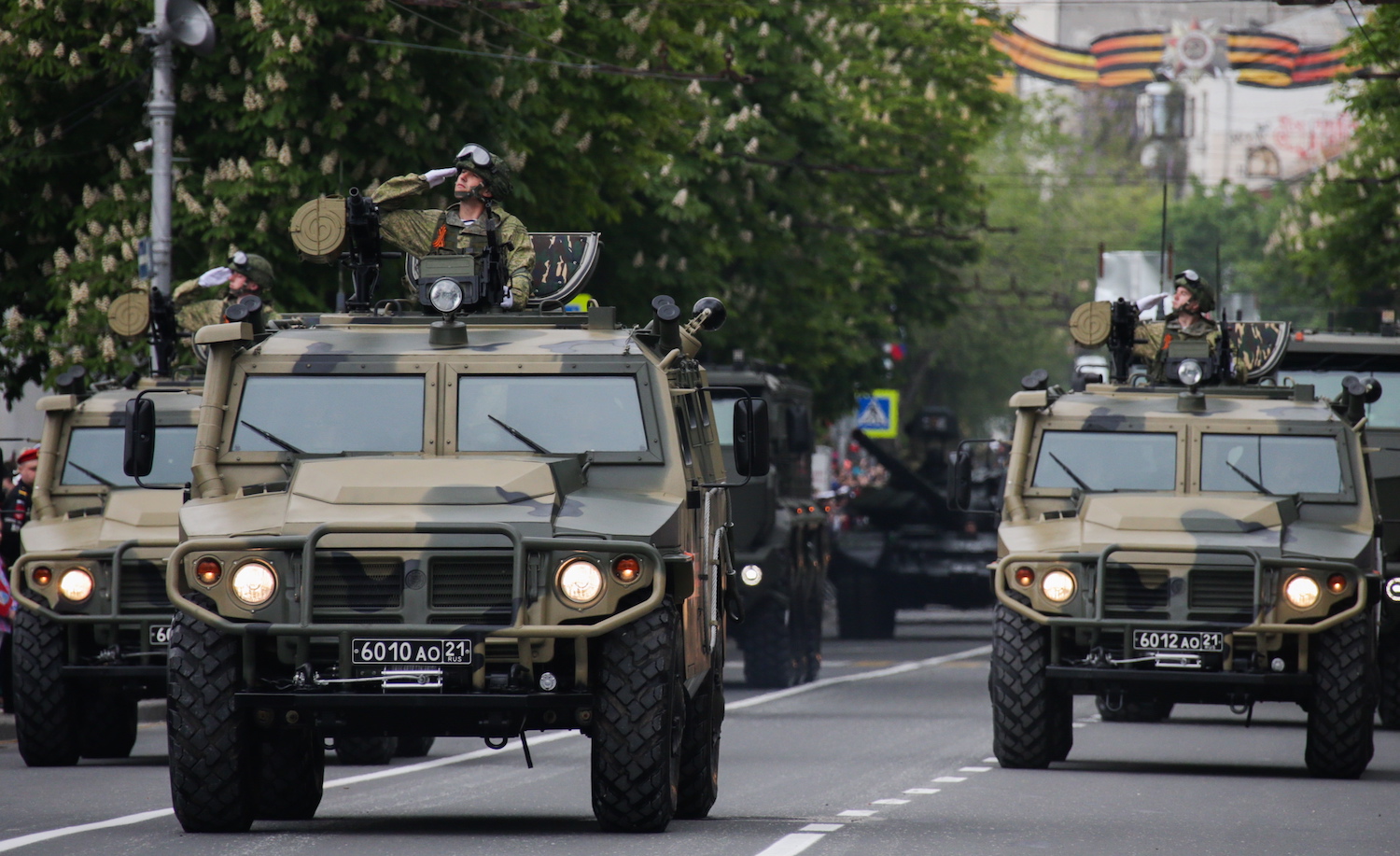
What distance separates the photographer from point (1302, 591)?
14.8 meters

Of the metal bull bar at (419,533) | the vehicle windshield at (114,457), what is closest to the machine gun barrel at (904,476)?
the vehicle windshield at (114,457)

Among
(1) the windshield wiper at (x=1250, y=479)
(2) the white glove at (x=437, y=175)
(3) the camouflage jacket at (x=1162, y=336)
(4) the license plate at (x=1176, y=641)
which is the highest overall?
(2) the white glove at (x=437, y=175)

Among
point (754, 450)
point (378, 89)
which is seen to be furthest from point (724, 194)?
point (754, 450)

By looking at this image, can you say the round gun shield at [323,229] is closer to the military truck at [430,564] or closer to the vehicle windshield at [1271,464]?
the military truck at [430,564]

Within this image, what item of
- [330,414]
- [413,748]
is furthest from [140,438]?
[413,748]

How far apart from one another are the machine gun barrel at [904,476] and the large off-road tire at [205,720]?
2282 cm

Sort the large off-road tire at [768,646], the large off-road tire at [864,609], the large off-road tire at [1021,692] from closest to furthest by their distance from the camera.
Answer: the large off-road tire at [1021,692]
the large off-road tire at [768,646]
the large off-road tire at [864,609]

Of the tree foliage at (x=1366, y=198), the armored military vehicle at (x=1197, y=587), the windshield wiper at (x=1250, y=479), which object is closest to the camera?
the armored military vehicle at (x=1197, y=587)

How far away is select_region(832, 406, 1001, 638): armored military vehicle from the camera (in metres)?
32.9

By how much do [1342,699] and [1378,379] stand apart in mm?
6924

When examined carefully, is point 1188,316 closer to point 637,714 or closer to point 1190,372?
point 1190,372

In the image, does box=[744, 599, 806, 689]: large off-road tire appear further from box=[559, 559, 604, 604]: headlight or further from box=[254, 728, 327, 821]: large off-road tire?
box=[559, 559, 604, 604]: headlight

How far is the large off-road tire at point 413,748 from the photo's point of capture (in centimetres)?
1650

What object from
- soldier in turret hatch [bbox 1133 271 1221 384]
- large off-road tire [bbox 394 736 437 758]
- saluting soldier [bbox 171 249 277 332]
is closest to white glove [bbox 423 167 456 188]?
large off-road tire [bbox 394 736 437 758]
